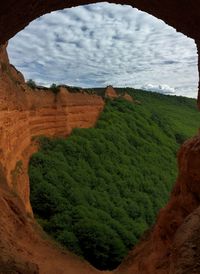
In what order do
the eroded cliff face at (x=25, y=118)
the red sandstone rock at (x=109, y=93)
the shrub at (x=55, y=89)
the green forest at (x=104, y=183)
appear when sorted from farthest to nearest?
the red sandstone rock at (x=109, y=93) → the shrub at (x=55, y=89) → the eroded cliff face at (x=25, y=118) → the green forest at (x=104, y=183)

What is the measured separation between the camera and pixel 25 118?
979 inches

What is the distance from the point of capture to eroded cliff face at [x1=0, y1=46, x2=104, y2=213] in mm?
20172

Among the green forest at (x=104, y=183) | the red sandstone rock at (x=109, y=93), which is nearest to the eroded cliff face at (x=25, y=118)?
the green forest at (x=104, y=183)

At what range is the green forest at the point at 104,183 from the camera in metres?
20.1

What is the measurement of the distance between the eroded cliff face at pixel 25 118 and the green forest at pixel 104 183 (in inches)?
40.7

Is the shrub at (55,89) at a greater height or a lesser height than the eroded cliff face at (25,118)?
greater

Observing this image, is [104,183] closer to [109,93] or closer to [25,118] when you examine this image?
[25,118]

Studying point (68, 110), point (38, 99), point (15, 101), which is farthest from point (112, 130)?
point (15, 101)

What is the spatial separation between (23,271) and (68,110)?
25416mm

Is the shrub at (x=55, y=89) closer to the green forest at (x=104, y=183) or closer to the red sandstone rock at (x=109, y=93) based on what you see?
the green forest at (x=104, y=183)

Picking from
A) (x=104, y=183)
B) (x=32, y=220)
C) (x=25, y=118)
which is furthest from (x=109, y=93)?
(x=32, y=220)

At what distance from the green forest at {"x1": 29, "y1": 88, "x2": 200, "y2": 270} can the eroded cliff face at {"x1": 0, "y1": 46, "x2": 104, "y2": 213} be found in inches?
40.7

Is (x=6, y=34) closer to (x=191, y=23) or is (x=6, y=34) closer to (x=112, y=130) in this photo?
(x=191, y=23)

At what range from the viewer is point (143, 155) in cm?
3709
